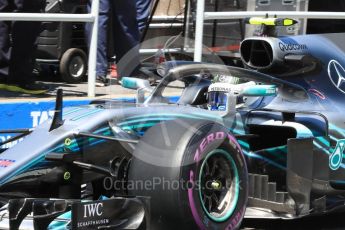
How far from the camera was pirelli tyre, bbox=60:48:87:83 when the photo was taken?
8.11 meters

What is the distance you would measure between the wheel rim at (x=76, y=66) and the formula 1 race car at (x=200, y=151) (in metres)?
2.58

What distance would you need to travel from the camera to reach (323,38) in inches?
231

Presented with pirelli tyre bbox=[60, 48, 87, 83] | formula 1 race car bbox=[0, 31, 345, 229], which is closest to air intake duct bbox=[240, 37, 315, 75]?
formula 1 race car bbox=[0, 31, 345, 229]

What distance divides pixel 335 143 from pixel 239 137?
0.77 m

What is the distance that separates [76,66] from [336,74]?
3.47 meters

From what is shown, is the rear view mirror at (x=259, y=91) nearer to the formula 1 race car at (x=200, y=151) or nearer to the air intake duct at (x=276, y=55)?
the formula 1 race car at (x=200, y=151)

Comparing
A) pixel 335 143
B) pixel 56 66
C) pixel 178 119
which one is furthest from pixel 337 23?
pixel 178 119

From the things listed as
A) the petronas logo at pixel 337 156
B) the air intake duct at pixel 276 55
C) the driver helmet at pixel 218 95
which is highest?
the air intake duct at pixel 276 55

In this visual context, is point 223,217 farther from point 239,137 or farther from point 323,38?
point 323,38

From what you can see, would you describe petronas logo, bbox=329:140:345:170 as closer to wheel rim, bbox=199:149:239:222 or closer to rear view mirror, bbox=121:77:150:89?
wheel rim, bbox=199:149:239:222

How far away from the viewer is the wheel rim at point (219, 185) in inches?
180

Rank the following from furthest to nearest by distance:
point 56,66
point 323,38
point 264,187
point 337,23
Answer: point 337,23
point 56,66
point 323,38
point 264,187

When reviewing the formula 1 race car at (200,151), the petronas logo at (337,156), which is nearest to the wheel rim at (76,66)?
the formula 1 race car at (200,151)

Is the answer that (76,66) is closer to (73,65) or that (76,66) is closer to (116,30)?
(73,65)
